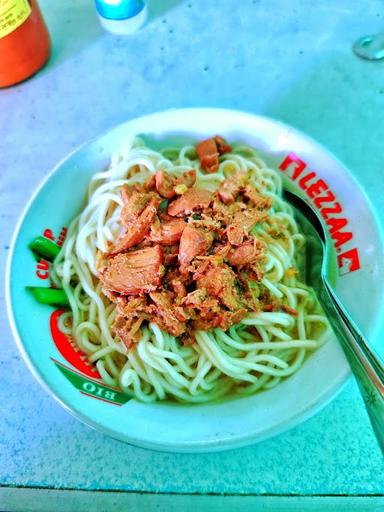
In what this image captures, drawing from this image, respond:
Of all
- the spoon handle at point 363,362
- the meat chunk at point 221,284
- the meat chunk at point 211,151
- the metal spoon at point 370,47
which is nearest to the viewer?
the spoon handle at point 363,362

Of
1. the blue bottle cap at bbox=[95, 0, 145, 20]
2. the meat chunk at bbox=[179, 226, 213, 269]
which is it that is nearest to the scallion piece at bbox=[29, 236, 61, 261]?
the meat chunk at bbox=[179, 226, 213, 269]

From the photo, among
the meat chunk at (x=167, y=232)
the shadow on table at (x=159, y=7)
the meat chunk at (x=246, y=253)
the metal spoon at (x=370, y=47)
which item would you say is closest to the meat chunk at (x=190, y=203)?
the meat chunk at (x=167, y=232)

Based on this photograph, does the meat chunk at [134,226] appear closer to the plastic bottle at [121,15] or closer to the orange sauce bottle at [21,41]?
the orange sauce bottle at [21,41]

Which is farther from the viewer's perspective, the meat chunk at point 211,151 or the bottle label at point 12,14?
the bottle label at point 12,14

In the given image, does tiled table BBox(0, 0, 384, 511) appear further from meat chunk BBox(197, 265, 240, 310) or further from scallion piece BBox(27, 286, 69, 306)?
meat chunk BBox(197, 265, 240, 310)

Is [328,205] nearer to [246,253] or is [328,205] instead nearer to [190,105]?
[246,253]

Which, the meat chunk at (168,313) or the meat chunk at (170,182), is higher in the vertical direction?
the meat chunk at (170,182)
